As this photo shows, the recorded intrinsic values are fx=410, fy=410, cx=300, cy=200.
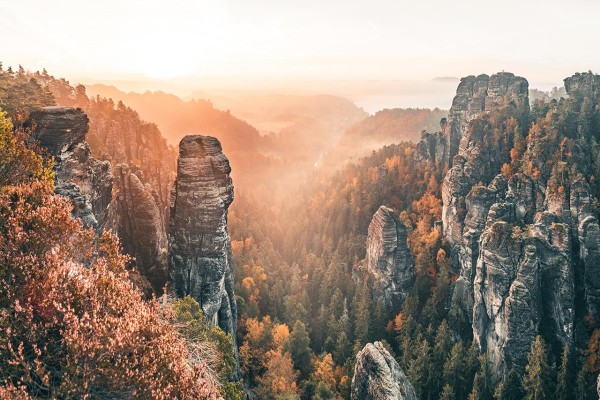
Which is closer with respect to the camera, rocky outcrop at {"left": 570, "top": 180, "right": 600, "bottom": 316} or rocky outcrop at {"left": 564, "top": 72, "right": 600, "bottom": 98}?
rocky outcrop at {"left": 570, "top": 180, "right": 600, "bottom": 316}

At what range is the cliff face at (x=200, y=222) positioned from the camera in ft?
114

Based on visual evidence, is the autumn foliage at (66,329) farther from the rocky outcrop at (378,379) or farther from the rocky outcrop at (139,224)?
the rocky outcrop at (139,224)

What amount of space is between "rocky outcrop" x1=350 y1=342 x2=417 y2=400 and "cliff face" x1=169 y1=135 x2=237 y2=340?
14.7m

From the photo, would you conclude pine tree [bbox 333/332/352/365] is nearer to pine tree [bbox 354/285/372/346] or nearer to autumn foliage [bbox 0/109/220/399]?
pine tree [bbox 354/285/372/346]

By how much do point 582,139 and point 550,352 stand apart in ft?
126

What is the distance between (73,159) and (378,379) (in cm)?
2469

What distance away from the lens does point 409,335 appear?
60.0 meters

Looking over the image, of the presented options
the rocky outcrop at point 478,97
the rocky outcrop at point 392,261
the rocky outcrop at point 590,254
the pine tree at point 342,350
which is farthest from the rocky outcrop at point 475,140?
the pine tree at point 342,350

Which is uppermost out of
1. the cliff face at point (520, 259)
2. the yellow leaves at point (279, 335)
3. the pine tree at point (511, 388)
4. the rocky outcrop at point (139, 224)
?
the rocky outcrop at point (139, 224)

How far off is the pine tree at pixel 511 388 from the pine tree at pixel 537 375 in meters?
1.12

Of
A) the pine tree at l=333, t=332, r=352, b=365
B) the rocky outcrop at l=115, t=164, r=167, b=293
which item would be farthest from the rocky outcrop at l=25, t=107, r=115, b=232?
the pine tree at l=333, t=332, r=352, b=365

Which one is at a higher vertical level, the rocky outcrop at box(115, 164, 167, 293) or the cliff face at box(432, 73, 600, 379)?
the rocky outcrop at box(115, 164, 167, 293)

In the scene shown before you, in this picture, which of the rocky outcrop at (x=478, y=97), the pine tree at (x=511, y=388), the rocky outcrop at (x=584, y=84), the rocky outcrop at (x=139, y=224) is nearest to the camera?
the rocky outcrop at (x=139, y=224)

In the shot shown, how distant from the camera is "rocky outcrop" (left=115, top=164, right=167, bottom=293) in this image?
35.9 meters
